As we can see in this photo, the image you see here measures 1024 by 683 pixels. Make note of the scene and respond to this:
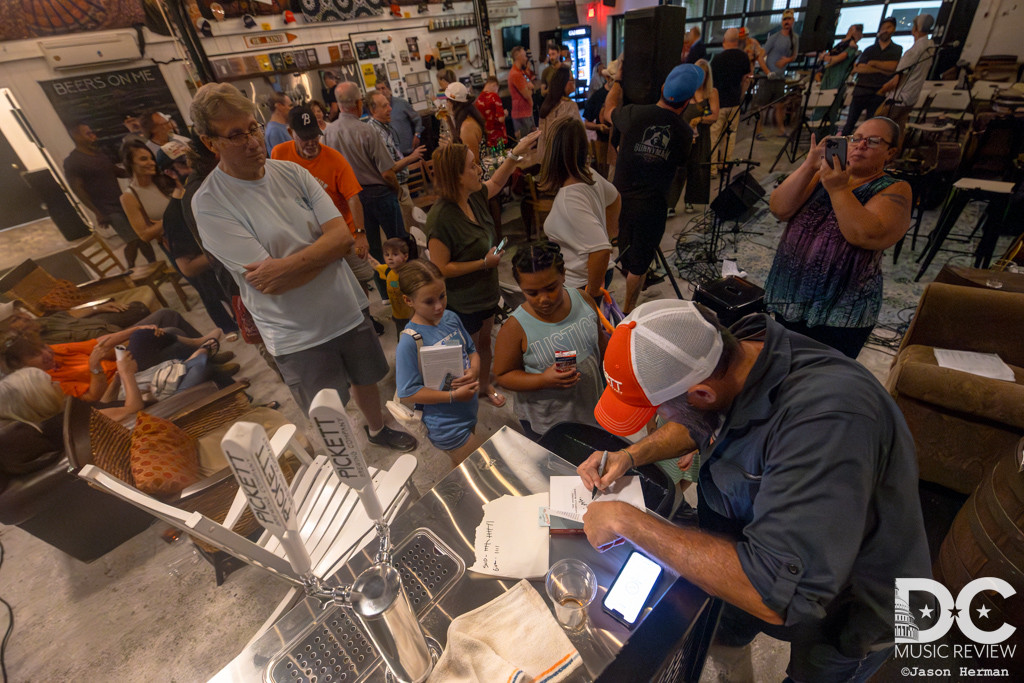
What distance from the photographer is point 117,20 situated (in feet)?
14.6

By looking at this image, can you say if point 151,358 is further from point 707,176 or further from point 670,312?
point 707,176

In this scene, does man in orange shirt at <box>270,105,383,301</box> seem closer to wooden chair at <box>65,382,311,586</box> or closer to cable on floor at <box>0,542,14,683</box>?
wooden chair at <box>65,382,311,586</box>

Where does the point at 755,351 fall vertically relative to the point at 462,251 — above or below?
above

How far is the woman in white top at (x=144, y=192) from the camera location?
3.95 m

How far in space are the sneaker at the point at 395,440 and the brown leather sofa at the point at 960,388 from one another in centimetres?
287

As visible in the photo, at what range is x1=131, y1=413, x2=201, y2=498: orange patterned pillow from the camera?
76.7 inches

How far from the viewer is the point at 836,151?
2094mm

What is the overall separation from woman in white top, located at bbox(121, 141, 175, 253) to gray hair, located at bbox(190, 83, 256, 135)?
2.95 m

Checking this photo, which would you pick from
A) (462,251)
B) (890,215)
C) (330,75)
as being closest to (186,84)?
(330,75)

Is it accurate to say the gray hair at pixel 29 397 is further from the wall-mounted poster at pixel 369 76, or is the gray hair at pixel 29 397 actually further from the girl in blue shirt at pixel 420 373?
the wall-mounted poster at pixel 369 76

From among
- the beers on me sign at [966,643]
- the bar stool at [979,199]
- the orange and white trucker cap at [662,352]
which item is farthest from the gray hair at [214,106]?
the bar stool at [979,199]

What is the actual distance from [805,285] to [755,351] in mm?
1596

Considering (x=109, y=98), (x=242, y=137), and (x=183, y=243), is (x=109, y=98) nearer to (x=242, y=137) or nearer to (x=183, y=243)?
(x=183, y=243)

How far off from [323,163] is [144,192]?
6.81ft
